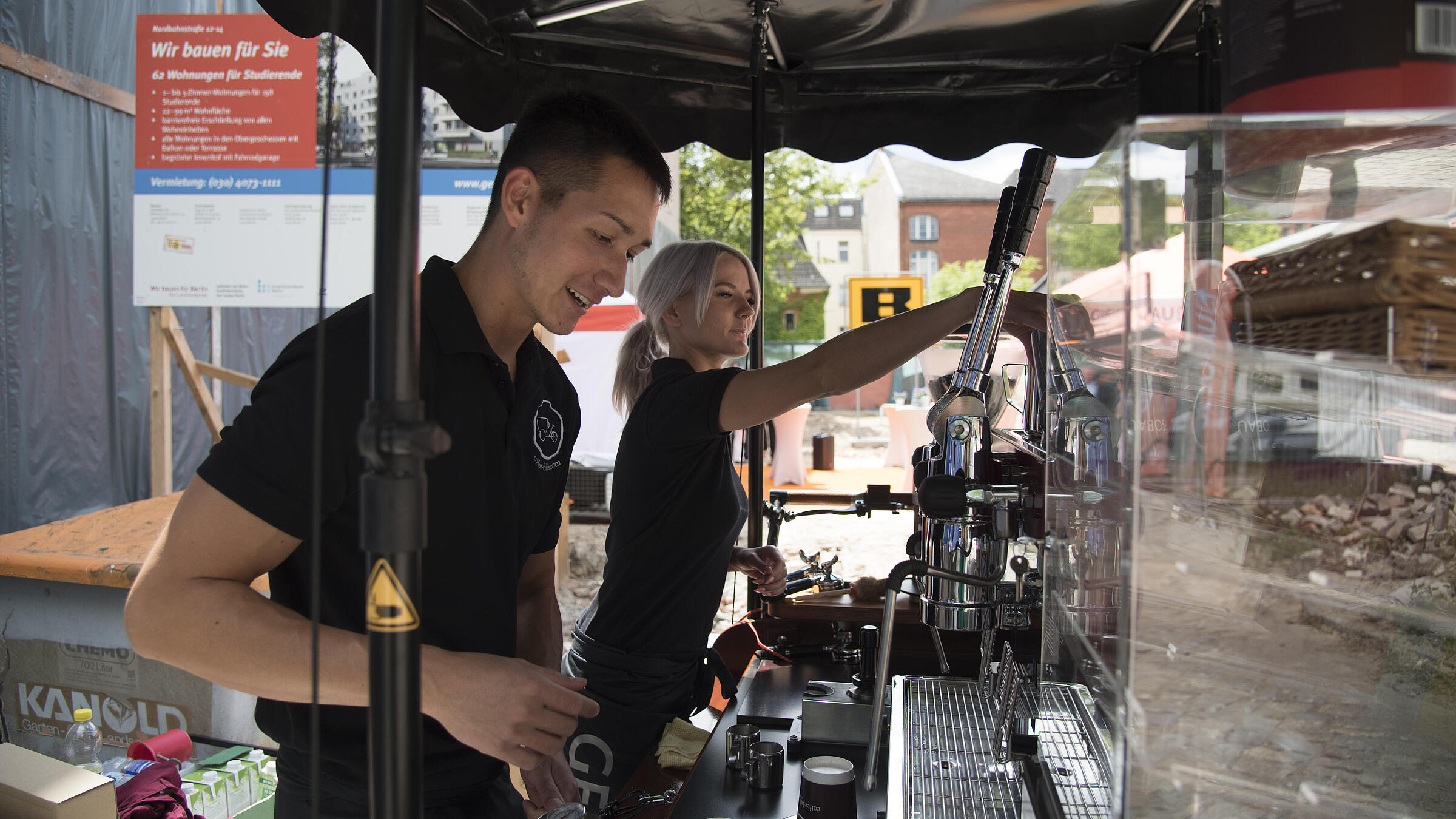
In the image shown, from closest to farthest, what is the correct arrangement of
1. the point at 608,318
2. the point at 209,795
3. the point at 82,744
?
→ the point at 209,795 < the point at 82,744 < the point at 608,318

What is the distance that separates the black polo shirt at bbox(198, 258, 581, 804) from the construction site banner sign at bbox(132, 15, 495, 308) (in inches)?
120

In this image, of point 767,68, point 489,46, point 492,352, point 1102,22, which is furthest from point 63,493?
point 1102,22

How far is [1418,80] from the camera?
2.21 feet

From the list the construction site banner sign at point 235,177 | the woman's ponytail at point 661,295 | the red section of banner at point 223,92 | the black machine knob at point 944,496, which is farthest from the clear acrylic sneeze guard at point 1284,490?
the red section of banner at point 223,92

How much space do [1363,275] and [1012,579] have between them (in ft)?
3.00

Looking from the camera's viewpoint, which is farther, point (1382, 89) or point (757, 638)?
point (757, 638)

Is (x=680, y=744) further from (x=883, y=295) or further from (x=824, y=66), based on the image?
(x=883, y=295)

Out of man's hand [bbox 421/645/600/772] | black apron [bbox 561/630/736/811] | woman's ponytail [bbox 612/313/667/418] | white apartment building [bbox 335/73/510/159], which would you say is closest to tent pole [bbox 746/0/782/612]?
woman's ponytail [bbox 612/313/667/418]

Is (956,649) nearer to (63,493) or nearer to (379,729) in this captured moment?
(379,729)

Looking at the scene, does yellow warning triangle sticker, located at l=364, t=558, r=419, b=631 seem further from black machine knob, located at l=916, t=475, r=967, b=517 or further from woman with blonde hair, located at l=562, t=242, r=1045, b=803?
woman with blonde hair, located at l=562, t=242, r=1045, b=803

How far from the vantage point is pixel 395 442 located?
1.75 ft

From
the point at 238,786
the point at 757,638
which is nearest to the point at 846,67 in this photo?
the point at 757,638

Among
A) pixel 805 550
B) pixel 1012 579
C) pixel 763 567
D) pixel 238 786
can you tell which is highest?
pixel 1012 579

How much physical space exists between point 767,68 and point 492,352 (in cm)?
192
